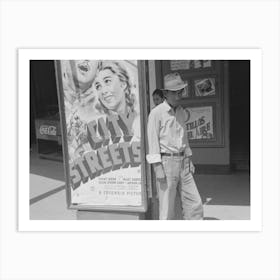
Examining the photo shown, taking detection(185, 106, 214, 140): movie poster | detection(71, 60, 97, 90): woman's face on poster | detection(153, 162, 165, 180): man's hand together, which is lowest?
detection(153, 162, 165, 180): man's hand

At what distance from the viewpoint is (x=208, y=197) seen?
5.72m

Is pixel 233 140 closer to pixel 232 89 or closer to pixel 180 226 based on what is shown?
pixel 232 89

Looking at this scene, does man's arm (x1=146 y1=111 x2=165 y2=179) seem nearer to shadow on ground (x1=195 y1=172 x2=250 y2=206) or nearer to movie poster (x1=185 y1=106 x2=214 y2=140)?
shadow on ground (x1=195 y1=172 x2=250 y2=206)

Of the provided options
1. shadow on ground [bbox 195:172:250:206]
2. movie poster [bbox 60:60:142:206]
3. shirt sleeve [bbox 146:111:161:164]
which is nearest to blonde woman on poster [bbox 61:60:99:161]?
movie poster [bbox 60:60:142:206]

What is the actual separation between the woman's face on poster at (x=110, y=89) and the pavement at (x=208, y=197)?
1719 mm

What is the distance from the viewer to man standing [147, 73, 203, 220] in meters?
4.05

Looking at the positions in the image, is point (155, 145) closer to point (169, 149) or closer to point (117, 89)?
point (169, 149)

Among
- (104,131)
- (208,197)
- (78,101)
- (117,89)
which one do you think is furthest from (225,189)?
(78,101)

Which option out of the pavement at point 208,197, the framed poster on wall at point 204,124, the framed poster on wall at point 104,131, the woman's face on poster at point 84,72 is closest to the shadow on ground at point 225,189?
the pavement at point 208,197

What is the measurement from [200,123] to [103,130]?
274cm
